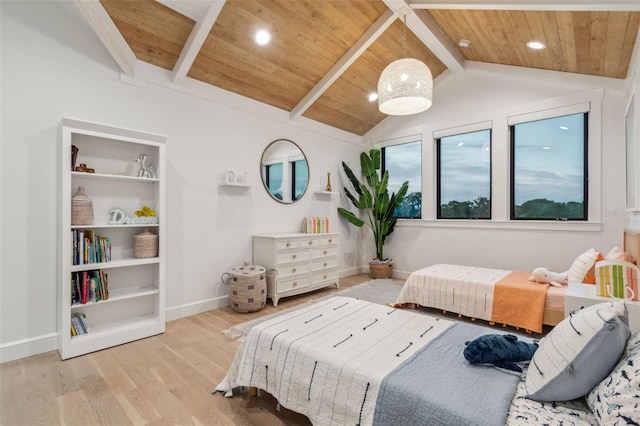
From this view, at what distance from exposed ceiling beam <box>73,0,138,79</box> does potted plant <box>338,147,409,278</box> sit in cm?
347

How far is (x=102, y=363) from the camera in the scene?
7.80ft

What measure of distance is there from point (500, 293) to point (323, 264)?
7.47 feet

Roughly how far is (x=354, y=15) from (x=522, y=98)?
8.57 feet

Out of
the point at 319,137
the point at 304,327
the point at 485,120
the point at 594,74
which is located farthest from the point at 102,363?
the point at 594,74

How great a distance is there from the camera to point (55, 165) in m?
2.65

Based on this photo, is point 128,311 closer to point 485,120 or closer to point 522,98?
point 485,120

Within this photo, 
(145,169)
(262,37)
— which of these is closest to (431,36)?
(262,37)

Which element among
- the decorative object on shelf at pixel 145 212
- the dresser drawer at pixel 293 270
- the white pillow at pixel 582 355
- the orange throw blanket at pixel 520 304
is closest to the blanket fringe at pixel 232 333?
the dresser drawer at pixel 293 270

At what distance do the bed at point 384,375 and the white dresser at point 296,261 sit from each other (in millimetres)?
1792

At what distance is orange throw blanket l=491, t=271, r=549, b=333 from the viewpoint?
2.83 m

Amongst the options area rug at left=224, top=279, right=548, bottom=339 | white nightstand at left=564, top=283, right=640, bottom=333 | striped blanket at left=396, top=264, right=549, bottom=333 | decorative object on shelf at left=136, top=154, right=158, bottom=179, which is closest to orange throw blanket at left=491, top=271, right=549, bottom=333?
striped blanket at left=396, top=264, right=549, bottom=333

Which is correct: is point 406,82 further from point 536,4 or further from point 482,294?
point 482,294

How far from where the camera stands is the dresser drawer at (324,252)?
437cm

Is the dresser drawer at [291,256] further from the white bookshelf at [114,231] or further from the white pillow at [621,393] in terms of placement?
the white pillow at [621,393]
